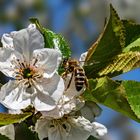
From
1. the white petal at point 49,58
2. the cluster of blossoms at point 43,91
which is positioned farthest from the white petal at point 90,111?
the white petal at point 49,58

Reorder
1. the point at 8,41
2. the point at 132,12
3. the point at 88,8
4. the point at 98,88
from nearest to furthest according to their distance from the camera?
the point at 98,88 → the point at 8,41 → the point at 132,12 → the point at 88,8

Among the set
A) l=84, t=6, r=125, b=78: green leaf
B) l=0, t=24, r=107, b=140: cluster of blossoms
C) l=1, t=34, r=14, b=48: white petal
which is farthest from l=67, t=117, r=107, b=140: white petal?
l=1, t=34, r=14, b=48: white petal

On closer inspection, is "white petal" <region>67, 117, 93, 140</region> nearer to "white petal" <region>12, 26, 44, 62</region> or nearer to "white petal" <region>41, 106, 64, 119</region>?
"white petal" <region>41, 106, 64, 119</region>

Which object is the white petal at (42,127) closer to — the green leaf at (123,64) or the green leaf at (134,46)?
the green leaf at (123,64)

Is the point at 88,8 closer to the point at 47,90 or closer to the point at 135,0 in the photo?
the point at 135,0

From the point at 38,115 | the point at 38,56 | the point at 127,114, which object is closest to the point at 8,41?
the point at 38,56

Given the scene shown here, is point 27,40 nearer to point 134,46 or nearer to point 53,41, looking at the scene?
point 53,41
